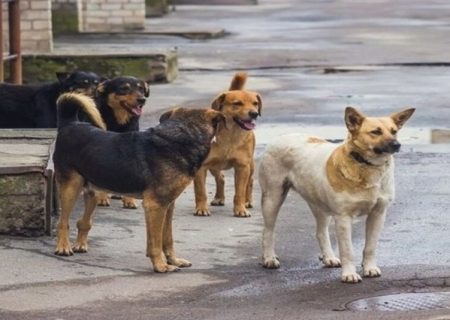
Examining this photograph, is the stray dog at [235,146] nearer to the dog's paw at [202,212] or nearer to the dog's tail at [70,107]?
the dog's paw at [202,212]

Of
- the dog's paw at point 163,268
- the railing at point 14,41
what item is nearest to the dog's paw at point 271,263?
the dog's paw at point 163,268

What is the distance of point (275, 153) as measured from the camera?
9586 mm

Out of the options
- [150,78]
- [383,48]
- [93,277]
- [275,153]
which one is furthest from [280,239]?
[383,48]

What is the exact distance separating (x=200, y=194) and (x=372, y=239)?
7.65ft

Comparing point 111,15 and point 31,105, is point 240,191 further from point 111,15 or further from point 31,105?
point 111,15

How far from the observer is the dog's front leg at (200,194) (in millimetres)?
11211

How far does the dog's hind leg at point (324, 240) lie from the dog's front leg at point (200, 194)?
1.67 metres

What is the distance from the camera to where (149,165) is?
9.44 metres

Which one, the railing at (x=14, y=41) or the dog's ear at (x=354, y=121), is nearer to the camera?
the dog's ear at (x=354, y=121)

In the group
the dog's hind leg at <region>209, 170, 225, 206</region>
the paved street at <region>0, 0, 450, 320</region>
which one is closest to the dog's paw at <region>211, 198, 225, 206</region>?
the dog's hind leg at <region>209, 170, 225, 206</region>

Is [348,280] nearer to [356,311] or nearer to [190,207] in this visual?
[356,311]

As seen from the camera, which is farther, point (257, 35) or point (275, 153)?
point (257, 35)

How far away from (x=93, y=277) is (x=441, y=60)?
14579mm

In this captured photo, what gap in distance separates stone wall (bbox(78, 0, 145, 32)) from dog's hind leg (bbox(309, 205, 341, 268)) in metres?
19.7
